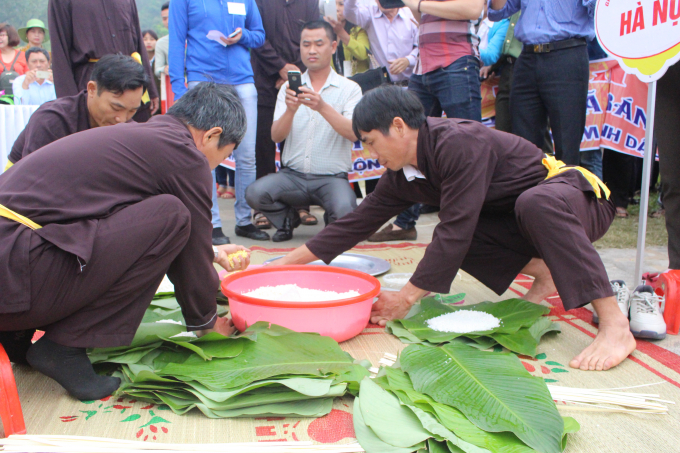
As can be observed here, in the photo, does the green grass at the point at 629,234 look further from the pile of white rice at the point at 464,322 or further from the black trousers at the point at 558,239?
the pile of white rice at the point at 464,322

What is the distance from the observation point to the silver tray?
2.71 m

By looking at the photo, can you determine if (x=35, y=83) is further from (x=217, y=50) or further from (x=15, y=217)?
(x=15, y=217)

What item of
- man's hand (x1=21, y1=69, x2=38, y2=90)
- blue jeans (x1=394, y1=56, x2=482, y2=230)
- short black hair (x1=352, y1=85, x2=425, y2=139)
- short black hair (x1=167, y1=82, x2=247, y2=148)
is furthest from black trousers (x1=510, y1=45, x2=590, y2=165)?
man's hand (x1=21, y1=69, x2=38, y2=90)

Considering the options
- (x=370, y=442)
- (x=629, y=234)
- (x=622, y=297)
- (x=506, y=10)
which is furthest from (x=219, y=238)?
(x=629, y=234)

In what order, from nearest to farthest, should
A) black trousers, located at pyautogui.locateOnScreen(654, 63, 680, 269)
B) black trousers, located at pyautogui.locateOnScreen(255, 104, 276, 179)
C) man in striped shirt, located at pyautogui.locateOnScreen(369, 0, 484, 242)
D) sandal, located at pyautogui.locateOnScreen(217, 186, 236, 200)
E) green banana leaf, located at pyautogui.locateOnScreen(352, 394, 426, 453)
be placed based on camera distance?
green banana leaf, located at pyautogui.locateOnScreen(352, 394, 426, 453), black trousers, located at pyautogui.locateOnScreen(654, 63, 680, 269), man in striped shirt, located at pyautogui.locateOnScreen(369, 0, 484, 242), black trousers, located at pyautogui.locateOnScreen(255, 104, 276, 179), sandal, located at pyautogui.locateOnScreen(217, 186, 236, 200)

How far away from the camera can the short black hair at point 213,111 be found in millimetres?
1560

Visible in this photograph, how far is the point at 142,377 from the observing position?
1.34 meters

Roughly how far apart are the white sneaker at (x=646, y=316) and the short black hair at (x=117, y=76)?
2.10m

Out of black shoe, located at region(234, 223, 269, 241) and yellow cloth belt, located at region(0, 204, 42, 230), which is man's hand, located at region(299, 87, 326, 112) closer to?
black shoe, located at region(234, 223, 269, 241)

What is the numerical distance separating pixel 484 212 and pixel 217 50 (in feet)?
7.18

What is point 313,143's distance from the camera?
11.5ft

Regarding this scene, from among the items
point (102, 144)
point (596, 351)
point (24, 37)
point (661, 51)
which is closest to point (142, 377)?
point (102, 144)

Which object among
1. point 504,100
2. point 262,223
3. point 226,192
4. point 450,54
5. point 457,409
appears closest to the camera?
point 457,409

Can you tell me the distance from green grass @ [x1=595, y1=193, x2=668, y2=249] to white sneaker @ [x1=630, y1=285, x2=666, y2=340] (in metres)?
1.63
